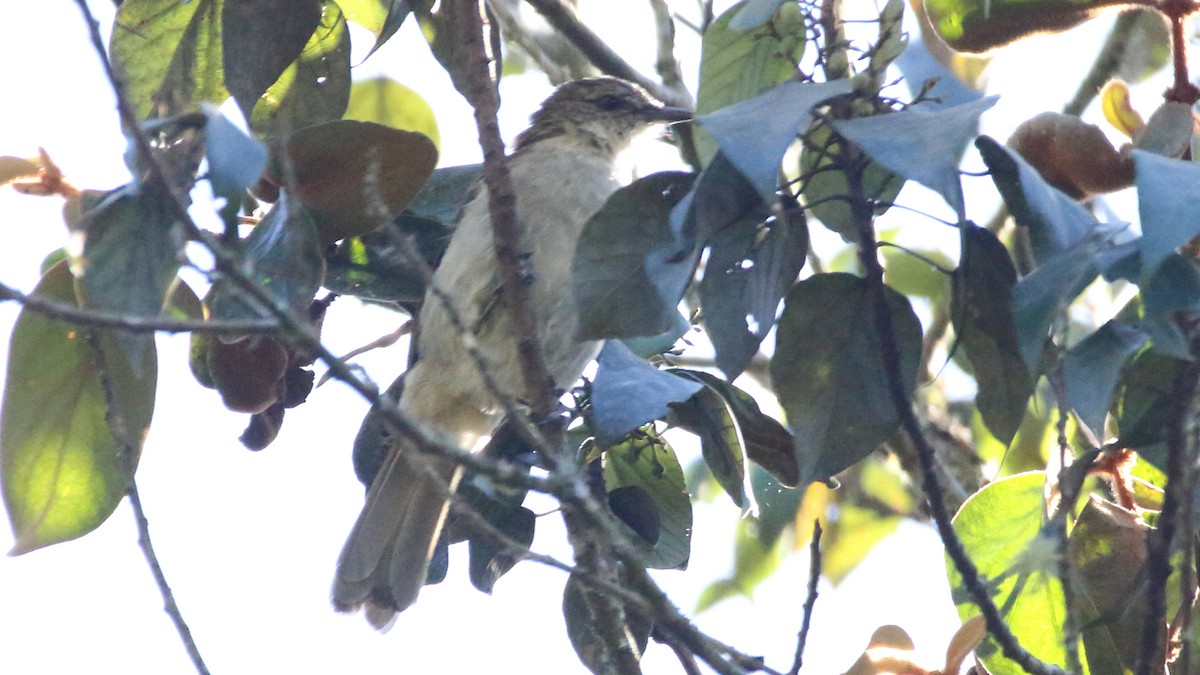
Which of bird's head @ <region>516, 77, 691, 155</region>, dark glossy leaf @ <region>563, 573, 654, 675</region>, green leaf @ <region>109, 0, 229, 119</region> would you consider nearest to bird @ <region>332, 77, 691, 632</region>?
bird's head @ <region>516, 77, 691, 155</region>

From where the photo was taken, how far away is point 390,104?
387cm

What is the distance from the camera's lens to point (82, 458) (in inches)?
107

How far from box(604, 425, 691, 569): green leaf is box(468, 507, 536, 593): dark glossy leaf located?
24 cm

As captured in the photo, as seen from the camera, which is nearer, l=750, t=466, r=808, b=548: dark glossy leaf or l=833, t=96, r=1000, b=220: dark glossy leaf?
l=833, t=96, r=1000, b=220: dark glossy leaf

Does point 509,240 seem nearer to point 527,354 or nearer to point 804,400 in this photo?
point 527,354

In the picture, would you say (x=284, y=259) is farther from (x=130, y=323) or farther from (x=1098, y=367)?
(x=1098, y=367)

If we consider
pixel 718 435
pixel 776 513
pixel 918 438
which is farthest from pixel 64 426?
pixel 776 513

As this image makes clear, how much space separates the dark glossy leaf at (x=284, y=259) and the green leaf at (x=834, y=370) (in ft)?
2.91

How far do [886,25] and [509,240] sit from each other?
0.99 metres

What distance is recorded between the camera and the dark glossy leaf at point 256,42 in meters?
2.86

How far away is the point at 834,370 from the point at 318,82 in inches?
63.8

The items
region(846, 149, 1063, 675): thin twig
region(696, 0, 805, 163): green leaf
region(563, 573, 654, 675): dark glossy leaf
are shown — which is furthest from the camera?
region(563, 573, 654, 675): dark glossy leaf

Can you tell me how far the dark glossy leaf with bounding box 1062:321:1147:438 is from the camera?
1.97 meters

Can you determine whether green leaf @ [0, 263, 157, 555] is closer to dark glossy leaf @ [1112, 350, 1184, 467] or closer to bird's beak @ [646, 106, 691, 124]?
dark glossy leaf @ [1112, 350, 1184, 467]
